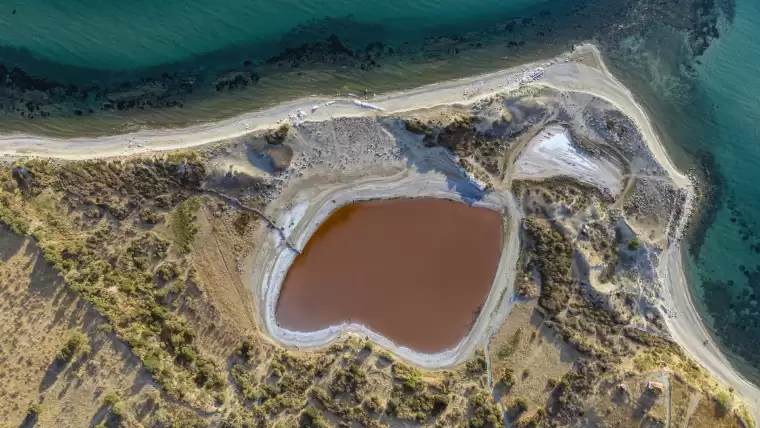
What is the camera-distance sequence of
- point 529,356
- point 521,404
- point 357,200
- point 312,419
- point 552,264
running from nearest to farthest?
point 312,419 < point 521,404 < point 529,356 < point 552,264 < point 357,200

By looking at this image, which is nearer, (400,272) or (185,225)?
(185,225)

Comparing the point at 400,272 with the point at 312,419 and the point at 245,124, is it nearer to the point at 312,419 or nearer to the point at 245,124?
the point at 312,419

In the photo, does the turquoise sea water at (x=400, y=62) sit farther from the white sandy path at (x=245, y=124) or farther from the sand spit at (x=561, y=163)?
the sand spit at (x=561, y=163)

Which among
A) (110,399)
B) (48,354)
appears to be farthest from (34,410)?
(110,399)

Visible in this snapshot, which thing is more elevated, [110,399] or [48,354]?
[48,354]

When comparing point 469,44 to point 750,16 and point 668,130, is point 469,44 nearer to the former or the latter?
point 668,130

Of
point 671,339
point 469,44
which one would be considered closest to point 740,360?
point 671,339

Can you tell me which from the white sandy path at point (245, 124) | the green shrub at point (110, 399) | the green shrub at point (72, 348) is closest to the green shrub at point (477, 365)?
the white sandy path at point (245, 124)
